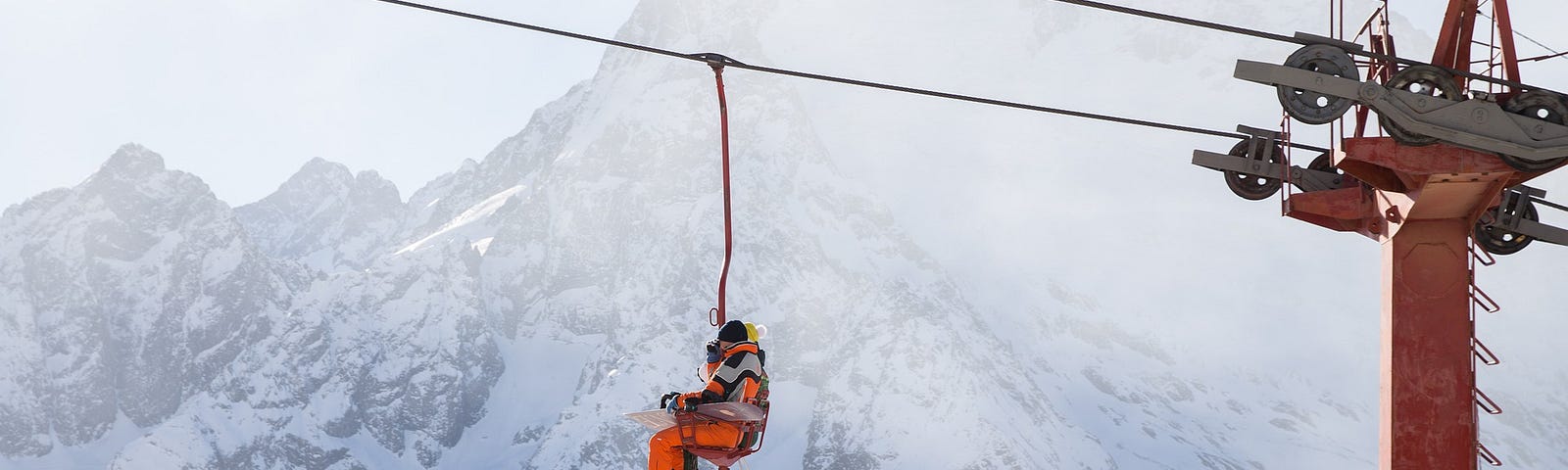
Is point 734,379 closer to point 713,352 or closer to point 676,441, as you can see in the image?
point 713,352

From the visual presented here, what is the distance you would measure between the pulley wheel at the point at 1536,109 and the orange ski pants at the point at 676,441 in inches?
249

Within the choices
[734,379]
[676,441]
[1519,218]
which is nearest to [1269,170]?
[1519,218]

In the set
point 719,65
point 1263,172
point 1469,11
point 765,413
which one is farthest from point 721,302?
point 1469,11

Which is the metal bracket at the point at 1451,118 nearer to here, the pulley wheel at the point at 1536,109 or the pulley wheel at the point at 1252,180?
the pulley wheel at the point at 1536,109

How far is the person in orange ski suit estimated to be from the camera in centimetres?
1140

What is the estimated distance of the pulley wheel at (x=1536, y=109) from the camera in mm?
9969

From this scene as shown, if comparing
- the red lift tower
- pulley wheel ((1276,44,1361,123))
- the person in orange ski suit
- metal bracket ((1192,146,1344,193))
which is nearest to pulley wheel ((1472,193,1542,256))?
the red lift tower

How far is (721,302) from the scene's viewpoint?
11.9m

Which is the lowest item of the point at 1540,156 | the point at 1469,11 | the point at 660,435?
the point at 660,435

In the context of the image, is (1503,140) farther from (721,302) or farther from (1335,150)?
(721,302)

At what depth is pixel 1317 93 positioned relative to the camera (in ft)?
32.6

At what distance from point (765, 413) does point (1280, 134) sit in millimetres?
4991

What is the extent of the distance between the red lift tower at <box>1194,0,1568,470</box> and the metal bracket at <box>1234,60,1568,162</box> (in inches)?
0.4

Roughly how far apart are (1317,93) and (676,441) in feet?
18.8
